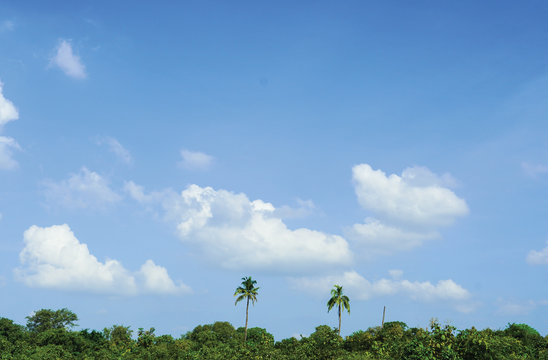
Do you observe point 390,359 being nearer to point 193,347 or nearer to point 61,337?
point 193,347

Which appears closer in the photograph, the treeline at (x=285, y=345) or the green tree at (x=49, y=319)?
the treeline at (x=285, y=345)

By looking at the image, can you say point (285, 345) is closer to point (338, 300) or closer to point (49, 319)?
point (338, 300)

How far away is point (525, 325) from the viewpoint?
253 feet

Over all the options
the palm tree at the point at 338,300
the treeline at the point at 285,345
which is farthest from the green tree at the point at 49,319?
the palm tree at the point at 338,300

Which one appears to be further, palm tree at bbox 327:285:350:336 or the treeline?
palm tree at bbox 327:285:350:336

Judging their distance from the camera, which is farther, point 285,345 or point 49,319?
point 49,319

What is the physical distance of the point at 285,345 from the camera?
2388 inches

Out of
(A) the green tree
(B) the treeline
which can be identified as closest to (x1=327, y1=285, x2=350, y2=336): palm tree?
(B) the treeline

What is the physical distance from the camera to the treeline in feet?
98.0

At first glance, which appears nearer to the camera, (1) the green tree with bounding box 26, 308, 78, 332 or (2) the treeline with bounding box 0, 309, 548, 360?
(2) the treeline with bounding box 0, 309, 548, 360

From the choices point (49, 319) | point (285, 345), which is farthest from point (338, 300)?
point (49, 319)

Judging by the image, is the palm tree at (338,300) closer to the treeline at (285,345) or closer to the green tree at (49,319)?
the treeline at (285,345)

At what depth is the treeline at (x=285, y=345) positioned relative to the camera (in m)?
29.9

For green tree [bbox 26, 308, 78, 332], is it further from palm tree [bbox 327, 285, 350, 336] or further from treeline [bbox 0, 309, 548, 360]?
palm tree [bbox 327, 285, 350, 336]
